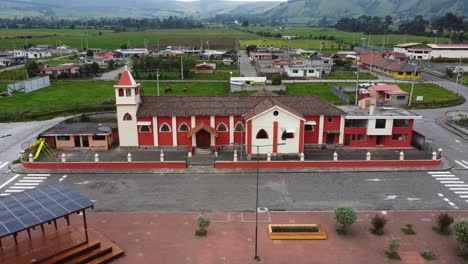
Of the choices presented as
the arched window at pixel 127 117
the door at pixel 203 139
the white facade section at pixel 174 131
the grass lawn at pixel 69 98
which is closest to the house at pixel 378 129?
the door at pixel 203 139

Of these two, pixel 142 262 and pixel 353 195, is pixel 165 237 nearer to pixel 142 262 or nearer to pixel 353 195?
pixel 142 262

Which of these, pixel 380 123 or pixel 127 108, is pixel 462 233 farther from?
pixel 127 108

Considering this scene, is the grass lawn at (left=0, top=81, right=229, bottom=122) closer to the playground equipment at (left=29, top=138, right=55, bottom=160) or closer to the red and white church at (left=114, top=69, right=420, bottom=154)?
the playground equipment at (left=29, top=138, right=55, bottom=160)

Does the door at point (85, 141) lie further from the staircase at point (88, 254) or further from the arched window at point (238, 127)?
the staircase at point (88, 254)

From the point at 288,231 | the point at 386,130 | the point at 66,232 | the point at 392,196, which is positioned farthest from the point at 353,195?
the point at 66,232

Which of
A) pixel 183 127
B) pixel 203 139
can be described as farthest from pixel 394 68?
pixel 183 127

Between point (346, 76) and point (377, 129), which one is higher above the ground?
point (346, 76)
